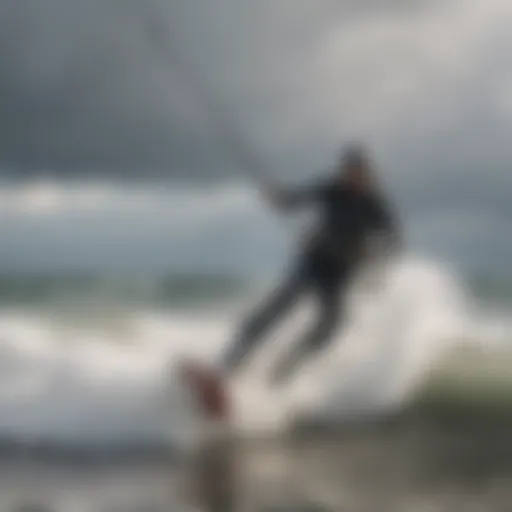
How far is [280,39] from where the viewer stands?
1856 mm

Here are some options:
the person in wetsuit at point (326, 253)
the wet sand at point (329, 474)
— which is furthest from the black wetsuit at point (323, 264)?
the wet sand at point (329, 474)

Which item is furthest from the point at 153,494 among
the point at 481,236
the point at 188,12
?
the point at 188,12

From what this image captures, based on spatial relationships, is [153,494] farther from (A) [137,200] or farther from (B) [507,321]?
(B) [507,321]

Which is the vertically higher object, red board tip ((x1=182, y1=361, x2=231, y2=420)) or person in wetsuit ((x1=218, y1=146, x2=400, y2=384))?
person in wetsuit ((x1=218, y1=146, x2=400, y2=384))

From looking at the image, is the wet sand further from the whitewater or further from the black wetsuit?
the black wetsuit

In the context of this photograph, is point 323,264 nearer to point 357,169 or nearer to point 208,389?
point 357,169

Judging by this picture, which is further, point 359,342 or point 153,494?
point 359,342

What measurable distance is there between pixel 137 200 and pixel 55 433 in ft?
1.45

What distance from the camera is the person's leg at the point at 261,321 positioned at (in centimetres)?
184

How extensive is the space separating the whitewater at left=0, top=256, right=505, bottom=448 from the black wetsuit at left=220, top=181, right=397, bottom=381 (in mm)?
25

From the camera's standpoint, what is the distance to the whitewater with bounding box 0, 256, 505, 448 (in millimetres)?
1836

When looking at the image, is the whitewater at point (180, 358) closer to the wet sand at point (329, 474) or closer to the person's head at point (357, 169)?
the wet sand at point (329, 474)

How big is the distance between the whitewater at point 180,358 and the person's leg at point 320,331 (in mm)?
19

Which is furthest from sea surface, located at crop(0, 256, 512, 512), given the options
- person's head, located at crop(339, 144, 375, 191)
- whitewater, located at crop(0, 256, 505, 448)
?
person's head, located at crop(339, 144, 375, 191)
